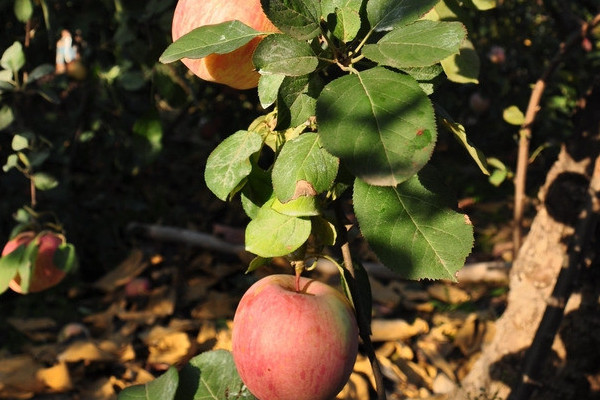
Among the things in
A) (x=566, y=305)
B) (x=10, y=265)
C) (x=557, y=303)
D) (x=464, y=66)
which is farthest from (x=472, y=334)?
(x=10, y=265)

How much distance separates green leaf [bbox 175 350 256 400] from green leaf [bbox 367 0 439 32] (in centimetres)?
68

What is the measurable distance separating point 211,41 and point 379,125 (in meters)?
0.24

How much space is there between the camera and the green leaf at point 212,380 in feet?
3.98

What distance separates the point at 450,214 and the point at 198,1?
19.3 inches

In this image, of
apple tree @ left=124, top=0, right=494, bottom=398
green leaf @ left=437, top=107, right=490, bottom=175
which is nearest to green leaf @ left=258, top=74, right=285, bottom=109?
apple tree @ left=124, top=0, right=494, bottom=398

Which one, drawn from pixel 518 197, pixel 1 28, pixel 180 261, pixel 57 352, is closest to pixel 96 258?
pixel 180 261

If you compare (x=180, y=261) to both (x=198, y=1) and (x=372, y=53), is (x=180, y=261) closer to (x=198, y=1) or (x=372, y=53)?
(x=198, y=1)

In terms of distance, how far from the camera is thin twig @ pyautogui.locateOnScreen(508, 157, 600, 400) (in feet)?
5.20

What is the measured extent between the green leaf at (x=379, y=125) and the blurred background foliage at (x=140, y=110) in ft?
1.06

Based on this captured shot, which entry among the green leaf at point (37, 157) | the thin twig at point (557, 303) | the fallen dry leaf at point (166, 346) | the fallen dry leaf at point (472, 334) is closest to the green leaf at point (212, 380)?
the thin twig at point (557, 303)

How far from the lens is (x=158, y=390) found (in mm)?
1216

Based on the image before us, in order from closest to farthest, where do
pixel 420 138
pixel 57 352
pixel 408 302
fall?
pixel 420 138, pixel 57 352, pixel 408 302

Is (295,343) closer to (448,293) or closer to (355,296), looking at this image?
(355,296)

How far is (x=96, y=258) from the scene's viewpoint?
3.45 metres
